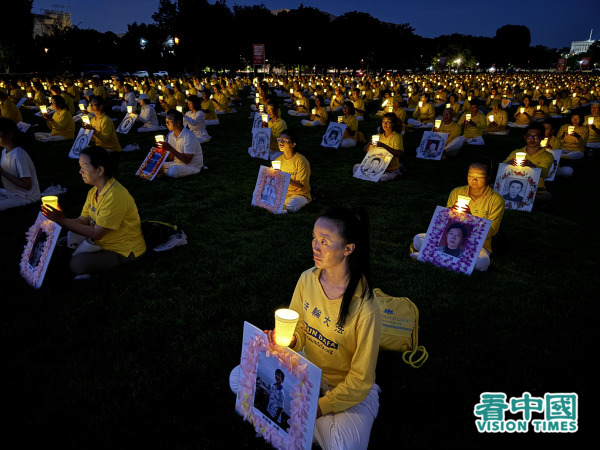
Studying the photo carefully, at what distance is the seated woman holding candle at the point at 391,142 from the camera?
9.25 metres

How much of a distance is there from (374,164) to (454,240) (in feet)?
15.2

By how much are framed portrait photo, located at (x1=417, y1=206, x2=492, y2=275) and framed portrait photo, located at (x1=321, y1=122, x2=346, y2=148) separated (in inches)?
310

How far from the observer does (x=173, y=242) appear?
226 inches

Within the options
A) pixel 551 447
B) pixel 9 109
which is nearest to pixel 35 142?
pixel 9 109

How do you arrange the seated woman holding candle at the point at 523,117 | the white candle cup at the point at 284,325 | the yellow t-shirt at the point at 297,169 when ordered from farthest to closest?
the seated woman holding candle at the point at 523,117 < the yellow t-shirt at the point at 297,169 < the white candle cup at the point at 284,325

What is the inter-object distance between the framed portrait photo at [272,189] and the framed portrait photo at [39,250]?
12.3ft

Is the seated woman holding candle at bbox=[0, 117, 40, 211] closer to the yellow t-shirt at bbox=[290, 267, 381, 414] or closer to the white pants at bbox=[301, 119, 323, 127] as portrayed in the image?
the yellow t-shirt at bbox=[290, 267, 381, 414]

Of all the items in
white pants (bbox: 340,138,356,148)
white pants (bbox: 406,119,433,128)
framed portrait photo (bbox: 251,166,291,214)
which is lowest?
framed portrait photo (bbox: 251,166,291,214)

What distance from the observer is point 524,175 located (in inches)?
289

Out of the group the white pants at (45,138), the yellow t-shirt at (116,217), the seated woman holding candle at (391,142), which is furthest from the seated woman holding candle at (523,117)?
the white pants at (45,138)

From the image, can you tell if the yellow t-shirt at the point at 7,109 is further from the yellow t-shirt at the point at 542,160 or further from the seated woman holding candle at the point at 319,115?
the yellow t-shirt at the point at 542,160

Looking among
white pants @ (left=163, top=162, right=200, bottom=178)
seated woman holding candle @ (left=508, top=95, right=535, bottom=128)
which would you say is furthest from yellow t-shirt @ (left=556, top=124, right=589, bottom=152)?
white pants @ (left=163, top=162, right=200, bottom=178)

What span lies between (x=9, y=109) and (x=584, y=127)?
18.0 m

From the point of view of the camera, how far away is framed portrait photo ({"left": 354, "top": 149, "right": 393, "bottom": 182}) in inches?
367
